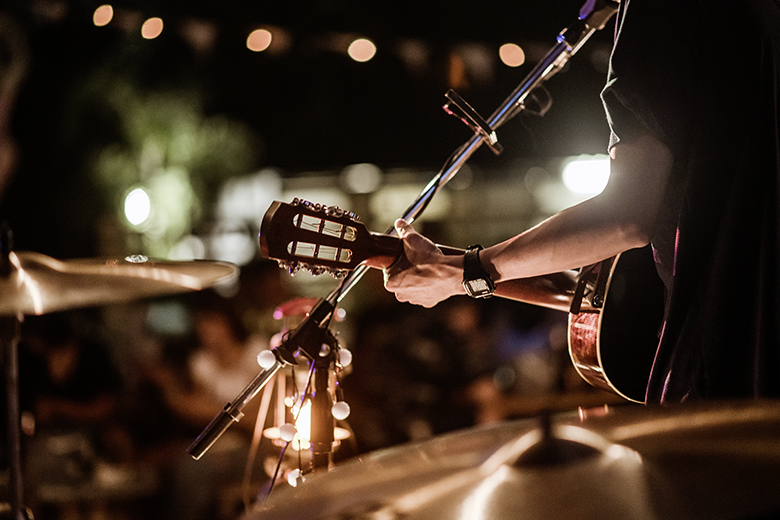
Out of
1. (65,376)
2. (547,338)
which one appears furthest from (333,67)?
(65,376)

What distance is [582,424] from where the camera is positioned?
0.76 meters

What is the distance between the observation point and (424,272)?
147cm

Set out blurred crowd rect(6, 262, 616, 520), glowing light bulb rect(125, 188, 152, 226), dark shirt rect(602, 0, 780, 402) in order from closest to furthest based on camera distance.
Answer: dark shirt rect(602, 0, 780, 402) → blurred crowd rect(6, 262, 616, 520) → glowing light bulb rect(125, 188, 152, 226)

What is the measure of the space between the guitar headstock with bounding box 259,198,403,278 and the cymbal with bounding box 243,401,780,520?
692mm

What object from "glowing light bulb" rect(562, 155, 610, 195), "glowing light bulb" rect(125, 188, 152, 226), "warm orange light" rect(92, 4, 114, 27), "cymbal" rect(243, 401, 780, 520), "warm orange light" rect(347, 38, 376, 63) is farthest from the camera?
"glowing light bulb" rect(562, 155, 610, 195)

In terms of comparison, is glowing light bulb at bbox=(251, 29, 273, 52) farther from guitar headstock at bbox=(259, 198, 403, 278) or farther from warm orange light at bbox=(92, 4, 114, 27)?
guitar headstock at bbox=(259, 198, 403, 278)

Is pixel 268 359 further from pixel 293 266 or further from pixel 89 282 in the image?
pixel 89 282

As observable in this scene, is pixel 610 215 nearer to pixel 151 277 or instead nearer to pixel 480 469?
pixel 480 469

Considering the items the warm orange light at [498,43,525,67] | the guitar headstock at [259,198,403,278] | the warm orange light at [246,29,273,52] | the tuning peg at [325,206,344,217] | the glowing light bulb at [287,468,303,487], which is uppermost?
the warm orange light at [498,43,525,67]

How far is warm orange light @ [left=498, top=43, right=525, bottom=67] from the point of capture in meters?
5.45

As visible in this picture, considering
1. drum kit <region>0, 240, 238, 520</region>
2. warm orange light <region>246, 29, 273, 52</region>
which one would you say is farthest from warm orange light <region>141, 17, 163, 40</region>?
drum kit <region>0, 240, 238, 520</region>

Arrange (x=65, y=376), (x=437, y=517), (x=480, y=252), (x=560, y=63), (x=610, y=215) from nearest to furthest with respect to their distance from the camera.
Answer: (x=437, y=517), (x=610, y=215), (x=480, y=252), (x=560, y=63), (x=65, y=376)

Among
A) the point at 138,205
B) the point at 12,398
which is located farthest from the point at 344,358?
the point at 138,205

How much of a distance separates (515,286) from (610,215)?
22.8 inches
